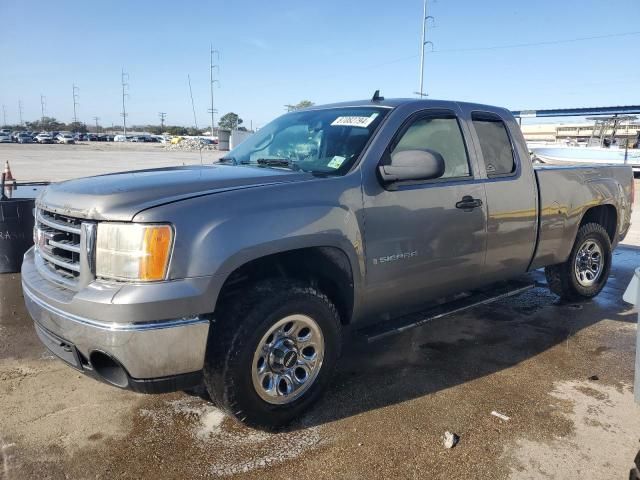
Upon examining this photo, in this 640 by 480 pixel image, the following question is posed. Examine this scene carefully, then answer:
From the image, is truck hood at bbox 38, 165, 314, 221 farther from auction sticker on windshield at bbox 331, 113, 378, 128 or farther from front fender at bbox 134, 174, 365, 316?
auction sticker on windshield at bbox 331, 113, 378, 128

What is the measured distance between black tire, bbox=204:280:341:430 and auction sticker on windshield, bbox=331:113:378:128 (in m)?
1.26

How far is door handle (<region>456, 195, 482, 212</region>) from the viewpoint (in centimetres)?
387

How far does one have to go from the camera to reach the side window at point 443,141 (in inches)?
149

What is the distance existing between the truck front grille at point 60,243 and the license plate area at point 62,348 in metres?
0.33

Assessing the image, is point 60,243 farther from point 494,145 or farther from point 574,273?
point 574,273

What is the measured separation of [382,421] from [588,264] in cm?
359

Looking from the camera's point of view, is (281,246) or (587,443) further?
(587,443)

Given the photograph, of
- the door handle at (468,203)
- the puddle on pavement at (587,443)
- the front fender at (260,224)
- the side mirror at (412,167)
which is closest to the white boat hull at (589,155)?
the door handle at (468,203)

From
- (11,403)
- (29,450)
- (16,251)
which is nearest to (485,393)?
(29,450)

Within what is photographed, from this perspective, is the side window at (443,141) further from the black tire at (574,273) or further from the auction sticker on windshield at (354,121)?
the black tire at (574,273)

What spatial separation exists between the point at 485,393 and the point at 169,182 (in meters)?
2.48

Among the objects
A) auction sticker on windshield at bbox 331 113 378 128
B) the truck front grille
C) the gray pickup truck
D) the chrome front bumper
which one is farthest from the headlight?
auction sticker on windshield at bbox 331 113 378 128

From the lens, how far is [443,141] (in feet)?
13.2

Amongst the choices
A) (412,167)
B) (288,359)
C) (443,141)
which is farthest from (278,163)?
(288,359)
